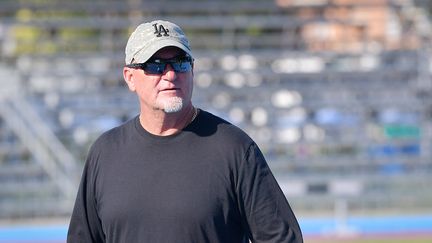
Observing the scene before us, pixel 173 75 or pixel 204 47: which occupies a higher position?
pixel 204 47

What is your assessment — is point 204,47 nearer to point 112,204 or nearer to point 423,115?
point 423,115

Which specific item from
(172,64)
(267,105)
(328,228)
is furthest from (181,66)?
(267,105)

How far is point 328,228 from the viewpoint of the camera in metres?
16.6

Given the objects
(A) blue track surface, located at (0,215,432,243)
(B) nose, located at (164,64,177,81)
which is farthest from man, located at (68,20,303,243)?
(A) blue track surface, located at (0,215,432,243)

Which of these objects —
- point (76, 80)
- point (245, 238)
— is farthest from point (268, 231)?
point (76, 80)

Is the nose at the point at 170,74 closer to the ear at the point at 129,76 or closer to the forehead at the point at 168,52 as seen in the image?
the forehead at the point at 168,52

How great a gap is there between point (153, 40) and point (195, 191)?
50 centimetres

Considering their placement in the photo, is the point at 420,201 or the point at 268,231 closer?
the point at 268,231

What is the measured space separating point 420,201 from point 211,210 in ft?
50.1

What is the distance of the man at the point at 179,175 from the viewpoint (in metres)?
3.60

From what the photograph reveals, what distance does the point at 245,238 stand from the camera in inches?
147

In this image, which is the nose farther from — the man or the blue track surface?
the blue track surface

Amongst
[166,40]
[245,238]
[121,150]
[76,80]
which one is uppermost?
[76,80]

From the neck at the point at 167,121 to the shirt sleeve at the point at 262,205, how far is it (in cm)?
24
